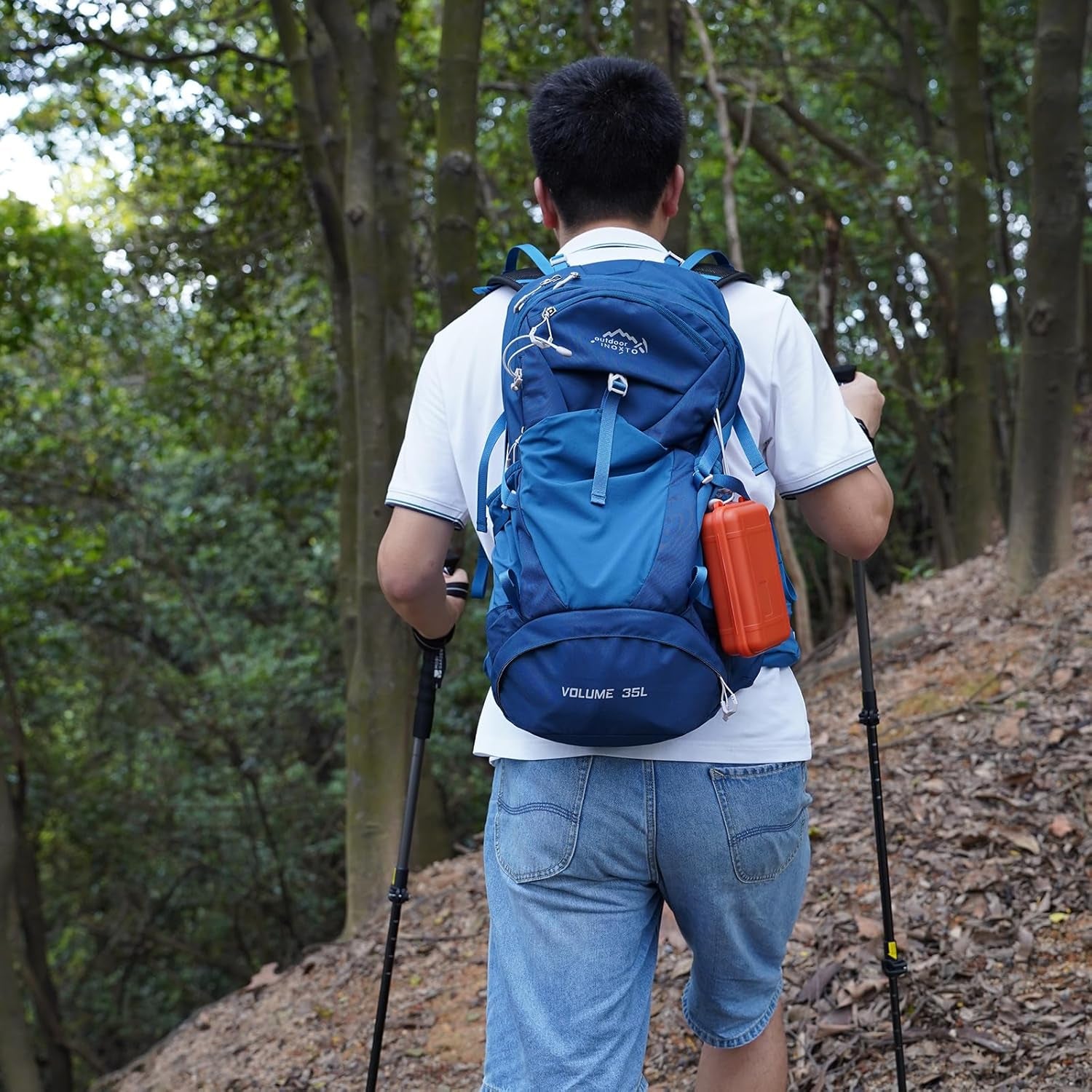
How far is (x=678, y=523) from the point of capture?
1712 mm

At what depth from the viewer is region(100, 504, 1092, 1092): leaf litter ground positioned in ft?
10.7

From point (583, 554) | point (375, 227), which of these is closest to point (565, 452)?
point (583, 554)

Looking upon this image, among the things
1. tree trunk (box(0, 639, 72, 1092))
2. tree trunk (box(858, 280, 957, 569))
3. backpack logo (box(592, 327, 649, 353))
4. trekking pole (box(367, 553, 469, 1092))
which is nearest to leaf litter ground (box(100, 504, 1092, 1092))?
trekking pole (box(367, 553, 469, 1092))

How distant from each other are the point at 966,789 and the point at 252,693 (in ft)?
27.8

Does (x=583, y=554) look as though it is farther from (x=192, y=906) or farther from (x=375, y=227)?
(x=192, y=906)

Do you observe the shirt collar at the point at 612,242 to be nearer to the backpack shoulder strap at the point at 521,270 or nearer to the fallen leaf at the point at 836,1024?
the backpack shoulder strap at the point at 521,270

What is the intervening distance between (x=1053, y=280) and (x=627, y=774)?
5.18m

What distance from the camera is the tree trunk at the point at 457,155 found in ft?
18.2

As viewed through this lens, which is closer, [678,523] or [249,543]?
[678,523]

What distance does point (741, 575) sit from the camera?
1.71m

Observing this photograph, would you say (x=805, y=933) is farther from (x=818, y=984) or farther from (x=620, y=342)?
(x=620, y=342)

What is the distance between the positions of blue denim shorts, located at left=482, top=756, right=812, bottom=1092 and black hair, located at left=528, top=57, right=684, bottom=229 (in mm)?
906

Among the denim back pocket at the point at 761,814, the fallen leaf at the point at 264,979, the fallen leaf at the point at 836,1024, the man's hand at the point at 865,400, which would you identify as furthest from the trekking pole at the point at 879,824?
the fallen leaf at the point at 264,979

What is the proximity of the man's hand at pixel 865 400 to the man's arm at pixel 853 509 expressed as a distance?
274 millimetres
